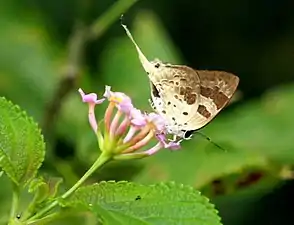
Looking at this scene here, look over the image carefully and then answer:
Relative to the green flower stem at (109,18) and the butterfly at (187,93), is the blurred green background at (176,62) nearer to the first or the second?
the green flower stem at (109,18)

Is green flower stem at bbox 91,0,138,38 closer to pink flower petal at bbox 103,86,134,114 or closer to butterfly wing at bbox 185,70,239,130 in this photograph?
butterfly wing at bbox 185,70,239,130

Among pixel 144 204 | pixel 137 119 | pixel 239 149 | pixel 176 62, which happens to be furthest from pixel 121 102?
pixel 176 62

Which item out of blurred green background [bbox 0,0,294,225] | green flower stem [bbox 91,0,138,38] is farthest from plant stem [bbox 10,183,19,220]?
green flower stem [bbox 91,0,138,38]

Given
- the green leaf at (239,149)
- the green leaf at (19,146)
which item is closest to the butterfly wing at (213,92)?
the green leaf at (19,146)

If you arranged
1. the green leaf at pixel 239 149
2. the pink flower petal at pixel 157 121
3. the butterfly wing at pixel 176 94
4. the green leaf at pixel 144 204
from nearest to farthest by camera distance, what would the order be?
1. the green leaf at pixel 144 204
2. the pink flower petal at pixel 157 121
3. the butterfly wing at pixel 176 94
4. the green leaf at pixel 239 149

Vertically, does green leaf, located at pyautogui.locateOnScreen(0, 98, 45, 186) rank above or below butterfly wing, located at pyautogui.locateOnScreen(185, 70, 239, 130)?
above
